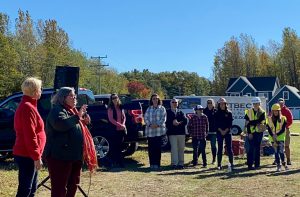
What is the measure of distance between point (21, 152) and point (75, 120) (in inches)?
31.1

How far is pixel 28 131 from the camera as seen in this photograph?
589 centimetres

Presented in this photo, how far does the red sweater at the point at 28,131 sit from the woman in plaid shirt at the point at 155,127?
6.19m

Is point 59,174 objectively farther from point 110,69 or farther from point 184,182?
point 110,69

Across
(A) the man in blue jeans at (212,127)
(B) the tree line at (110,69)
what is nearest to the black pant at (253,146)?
(A) the man in blue jeans at (212,127)

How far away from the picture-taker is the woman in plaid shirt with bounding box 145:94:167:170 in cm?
1209

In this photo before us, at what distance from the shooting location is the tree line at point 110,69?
47819 millimetres

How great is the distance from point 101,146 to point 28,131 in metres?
6.63

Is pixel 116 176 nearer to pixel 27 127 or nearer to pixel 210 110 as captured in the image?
pixel 210 110

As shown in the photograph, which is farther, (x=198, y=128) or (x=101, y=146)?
(x=198, y=128)

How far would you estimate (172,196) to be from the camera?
8.36 meters

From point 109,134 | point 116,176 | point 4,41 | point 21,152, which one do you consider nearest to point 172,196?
point 116,176

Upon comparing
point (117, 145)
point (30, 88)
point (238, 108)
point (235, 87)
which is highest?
point (235, 87)

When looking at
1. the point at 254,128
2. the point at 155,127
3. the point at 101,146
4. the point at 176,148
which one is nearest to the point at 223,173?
the point at 254,128

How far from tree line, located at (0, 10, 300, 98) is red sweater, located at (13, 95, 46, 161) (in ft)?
118
